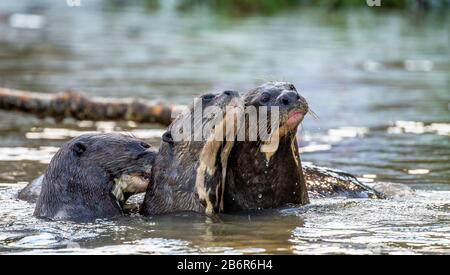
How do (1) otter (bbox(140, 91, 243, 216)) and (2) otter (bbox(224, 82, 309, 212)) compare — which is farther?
(2) otter (bbox(224, 82, 309, 212))

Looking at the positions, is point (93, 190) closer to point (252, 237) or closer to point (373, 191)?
point (252, 237)

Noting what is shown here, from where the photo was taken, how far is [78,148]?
684 cm

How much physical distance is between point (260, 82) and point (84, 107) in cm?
418

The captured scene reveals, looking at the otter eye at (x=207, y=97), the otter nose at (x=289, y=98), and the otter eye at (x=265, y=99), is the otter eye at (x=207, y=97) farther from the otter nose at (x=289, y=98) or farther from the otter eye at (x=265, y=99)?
the otter nose at (x=289, y=98)

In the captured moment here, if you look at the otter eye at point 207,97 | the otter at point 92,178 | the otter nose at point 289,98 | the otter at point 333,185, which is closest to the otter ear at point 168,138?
the otter at point 92,178

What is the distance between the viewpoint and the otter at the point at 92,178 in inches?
267

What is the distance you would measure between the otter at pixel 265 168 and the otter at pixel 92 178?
1.65 feet

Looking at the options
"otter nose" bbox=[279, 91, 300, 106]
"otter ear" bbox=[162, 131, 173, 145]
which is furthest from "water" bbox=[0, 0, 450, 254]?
"otter nose" bbox=[279, 91, 300, 106]

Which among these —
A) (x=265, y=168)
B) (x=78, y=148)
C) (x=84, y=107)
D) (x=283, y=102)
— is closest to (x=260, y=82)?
(x=84, y=107)

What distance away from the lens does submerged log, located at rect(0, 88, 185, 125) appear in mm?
10812

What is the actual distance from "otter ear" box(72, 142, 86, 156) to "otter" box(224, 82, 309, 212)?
844mm

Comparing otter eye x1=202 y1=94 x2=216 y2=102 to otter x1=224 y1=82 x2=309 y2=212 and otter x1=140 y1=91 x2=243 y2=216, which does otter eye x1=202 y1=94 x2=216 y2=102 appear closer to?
otter x1=140 y1=91 x2=243 y2=216

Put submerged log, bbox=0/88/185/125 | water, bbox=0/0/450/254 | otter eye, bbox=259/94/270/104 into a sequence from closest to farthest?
water, bbox=0/0/450/254 < otter eye, bbox=259/94/270/104 < submerged log, bbox=0/88/185/125
